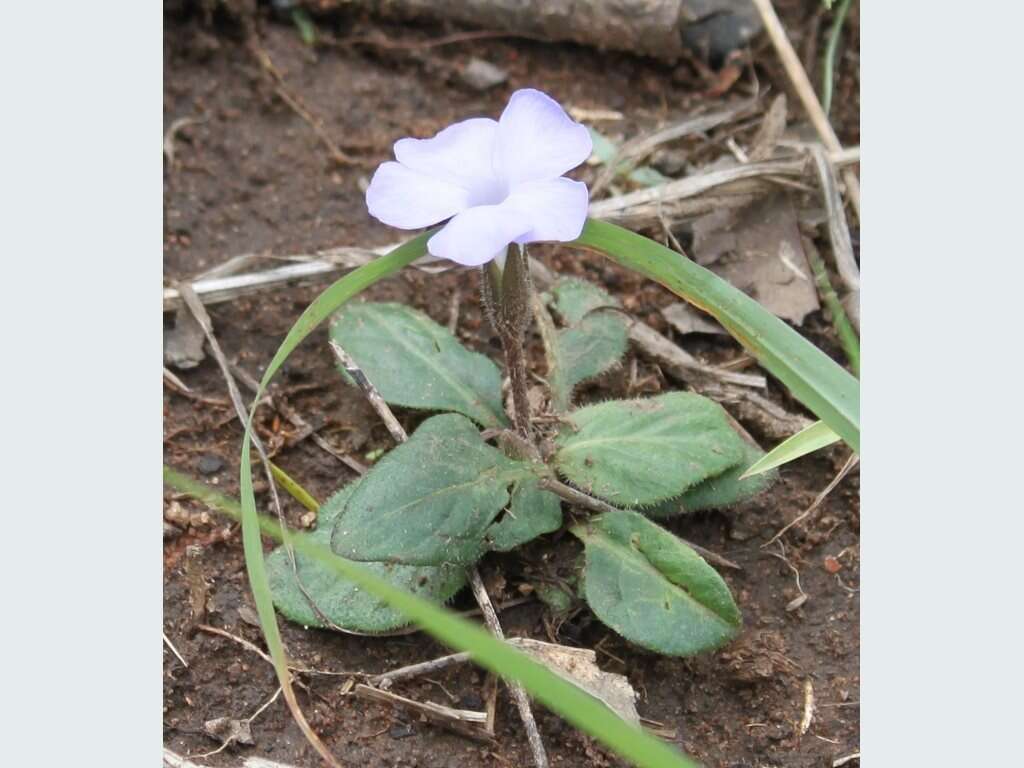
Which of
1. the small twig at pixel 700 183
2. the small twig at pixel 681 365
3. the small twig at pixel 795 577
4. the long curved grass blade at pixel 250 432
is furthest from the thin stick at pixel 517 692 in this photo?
the small twig at pixel 700 183

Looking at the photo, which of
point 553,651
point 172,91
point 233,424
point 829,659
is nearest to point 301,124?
point 172,91

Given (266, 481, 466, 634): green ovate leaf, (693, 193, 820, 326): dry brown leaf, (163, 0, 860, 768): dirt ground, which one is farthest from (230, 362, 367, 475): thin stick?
(693, 193, 820, 326): dry brown leaf

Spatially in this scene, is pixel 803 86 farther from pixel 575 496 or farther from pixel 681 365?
pixel 575 496

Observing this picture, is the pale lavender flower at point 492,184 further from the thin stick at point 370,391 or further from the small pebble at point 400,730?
the small pebble at point 400,730

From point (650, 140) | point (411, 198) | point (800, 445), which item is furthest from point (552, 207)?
point (650, 140)

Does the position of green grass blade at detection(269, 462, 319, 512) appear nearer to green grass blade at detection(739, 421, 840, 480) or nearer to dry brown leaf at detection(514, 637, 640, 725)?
dry brown leaf at detection(514, 637, 640, 725)

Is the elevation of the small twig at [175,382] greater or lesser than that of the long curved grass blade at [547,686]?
lesser

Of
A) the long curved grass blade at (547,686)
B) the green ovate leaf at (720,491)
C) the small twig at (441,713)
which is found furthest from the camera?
the green ovate leaf at (720,491)
